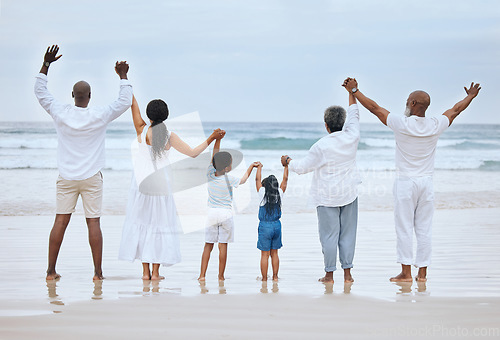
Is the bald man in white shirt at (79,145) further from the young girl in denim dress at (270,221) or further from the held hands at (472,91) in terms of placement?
the held hands at (472,91)

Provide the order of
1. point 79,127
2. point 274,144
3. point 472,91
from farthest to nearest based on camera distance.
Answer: point 274,144 → point 472,91 → point 79,127

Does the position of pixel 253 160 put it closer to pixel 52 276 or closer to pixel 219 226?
pixel 219 226

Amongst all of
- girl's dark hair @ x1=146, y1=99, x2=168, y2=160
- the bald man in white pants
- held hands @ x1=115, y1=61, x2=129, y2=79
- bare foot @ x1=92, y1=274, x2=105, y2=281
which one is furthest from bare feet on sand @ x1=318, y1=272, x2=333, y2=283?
held hands @ x1=115, y1=61, x2=129, y2=79

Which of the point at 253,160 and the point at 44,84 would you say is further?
the point at 253,160

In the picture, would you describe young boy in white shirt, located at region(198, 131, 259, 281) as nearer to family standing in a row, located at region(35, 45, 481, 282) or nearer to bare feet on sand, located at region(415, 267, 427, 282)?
family standing in a row, located at region(35, 45, 481, 282)

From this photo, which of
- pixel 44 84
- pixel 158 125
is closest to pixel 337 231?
pixel 158 125

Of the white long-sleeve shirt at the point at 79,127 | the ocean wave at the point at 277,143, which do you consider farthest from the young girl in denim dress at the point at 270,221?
the ocean wave at the point at 277,143

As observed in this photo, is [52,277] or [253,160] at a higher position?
[253,160]

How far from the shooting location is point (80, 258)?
20.6ft

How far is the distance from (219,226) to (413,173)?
1.67 metres

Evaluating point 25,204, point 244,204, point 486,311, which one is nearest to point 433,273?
point 486,311

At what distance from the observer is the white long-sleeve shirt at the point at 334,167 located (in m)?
5.01

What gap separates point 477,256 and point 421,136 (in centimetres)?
197

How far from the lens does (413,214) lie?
→ 17.0 feet
